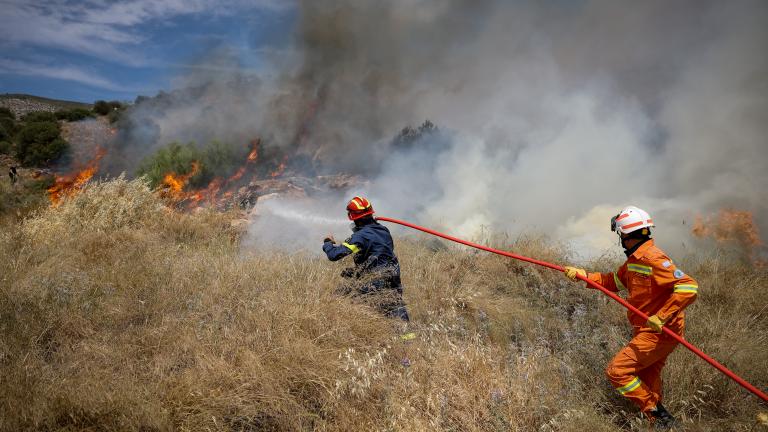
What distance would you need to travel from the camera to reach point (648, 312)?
2.80m

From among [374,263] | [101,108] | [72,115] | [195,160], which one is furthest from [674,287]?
[101,108]

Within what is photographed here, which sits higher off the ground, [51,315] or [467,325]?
[467,325]

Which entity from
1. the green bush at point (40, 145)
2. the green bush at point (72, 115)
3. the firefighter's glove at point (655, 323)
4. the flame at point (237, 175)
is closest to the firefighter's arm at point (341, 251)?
the firefighter's glove at point (655, 323)

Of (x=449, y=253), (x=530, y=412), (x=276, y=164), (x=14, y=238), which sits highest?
(x=276, y=164)

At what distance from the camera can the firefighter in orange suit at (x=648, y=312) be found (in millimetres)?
2621

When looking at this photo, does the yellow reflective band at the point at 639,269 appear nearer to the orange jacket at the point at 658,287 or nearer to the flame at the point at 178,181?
the orange jacket at the point at 658,287

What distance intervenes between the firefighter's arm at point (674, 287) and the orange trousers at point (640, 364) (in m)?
0.19

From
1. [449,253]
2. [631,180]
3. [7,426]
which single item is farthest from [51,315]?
[631,180]

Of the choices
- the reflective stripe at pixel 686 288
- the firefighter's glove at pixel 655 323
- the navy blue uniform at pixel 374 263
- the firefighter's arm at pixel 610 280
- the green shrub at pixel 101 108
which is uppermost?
the green shrub at pixel 101 108

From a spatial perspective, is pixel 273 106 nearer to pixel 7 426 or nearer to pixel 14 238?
pixel 14 238

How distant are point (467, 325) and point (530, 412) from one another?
1.50m

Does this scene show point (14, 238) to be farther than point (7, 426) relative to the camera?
Yes

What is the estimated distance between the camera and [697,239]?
24.5 ft

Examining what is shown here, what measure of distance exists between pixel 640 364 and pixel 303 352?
2.27 metres
